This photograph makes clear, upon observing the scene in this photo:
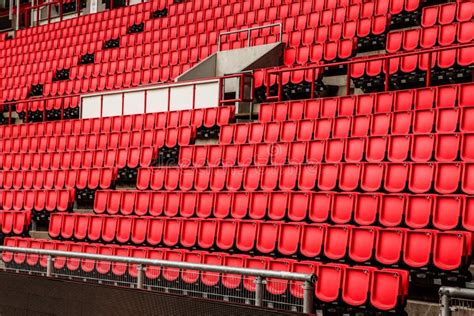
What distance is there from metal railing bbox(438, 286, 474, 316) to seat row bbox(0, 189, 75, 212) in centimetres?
266

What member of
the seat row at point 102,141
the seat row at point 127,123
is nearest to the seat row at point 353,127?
the seat row at point 127,123

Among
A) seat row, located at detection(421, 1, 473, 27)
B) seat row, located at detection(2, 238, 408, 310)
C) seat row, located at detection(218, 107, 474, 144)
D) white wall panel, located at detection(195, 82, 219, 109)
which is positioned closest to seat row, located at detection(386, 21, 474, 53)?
seat row, located at detection(421, 1, 473, 27)

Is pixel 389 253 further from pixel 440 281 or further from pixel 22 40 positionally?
pixel 22 40

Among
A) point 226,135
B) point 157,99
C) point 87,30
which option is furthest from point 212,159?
point 87,30

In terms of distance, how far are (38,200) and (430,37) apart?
7.77 feet

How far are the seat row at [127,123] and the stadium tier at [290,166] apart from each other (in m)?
0.01

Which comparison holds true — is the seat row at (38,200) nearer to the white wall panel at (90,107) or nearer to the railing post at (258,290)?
the white wall panel at (90,107)

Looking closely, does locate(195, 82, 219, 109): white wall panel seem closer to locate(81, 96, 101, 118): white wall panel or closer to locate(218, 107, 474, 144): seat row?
locate(218, 107, 474, 144): seat row

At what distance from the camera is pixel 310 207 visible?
8.48 ft

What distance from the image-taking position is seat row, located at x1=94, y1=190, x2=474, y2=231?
225 centimetres

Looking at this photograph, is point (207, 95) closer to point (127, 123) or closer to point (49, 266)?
point (127, 123)

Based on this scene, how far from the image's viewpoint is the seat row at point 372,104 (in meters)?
2.87

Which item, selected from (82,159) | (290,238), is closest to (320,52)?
(82,159)

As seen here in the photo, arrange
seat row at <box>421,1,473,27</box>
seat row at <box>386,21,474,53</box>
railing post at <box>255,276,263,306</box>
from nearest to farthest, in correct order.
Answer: railing post at <box>255,276,263,306</box> < seat row at <box>386,21,474,53</box> < seat row at <box>421,1,473,27</box>
